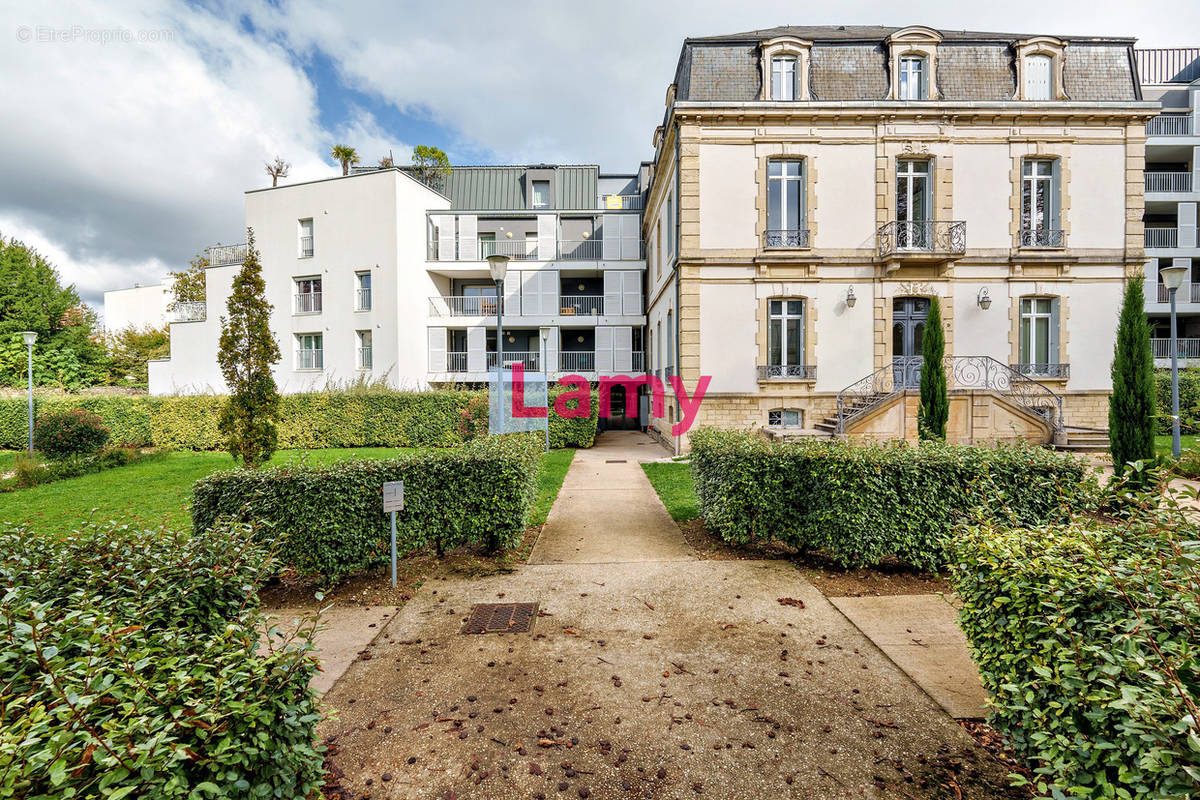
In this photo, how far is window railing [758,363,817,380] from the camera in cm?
1434

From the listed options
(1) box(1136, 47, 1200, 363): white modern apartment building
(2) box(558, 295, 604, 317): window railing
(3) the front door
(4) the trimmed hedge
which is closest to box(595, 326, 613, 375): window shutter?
(2) box(558, 295, 604, 317): window railing

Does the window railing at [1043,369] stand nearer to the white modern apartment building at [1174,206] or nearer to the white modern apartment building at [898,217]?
the white modern apartment building at [898,217]

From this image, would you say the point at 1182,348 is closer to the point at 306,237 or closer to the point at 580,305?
the point at 580,305

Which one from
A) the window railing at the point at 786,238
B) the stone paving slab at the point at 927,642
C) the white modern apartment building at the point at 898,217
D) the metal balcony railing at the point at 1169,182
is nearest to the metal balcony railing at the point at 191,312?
the white modern apartment building at the point at 898,217

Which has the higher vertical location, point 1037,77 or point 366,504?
point 1037,77

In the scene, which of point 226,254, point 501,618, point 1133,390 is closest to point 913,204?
point 1133,390

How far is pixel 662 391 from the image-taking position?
1845 cm

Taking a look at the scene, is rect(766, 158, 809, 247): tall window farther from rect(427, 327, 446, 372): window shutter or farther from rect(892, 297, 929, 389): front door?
rect(427, 327, 446, 372): window shutter

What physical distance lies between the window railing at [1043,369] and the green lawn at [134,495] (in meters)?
13.4

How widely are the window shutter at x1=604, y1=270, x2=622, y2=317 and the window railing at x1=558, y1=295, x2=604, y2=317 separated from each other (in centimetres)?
45

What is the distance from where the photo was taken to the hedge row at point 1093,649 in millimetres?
1550

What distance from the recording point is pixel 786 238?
1441 cm

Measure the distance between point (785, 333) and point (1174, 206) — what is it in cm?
2467

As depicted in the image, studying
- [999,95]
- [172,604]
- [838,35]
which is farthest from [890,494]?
[838,35]
